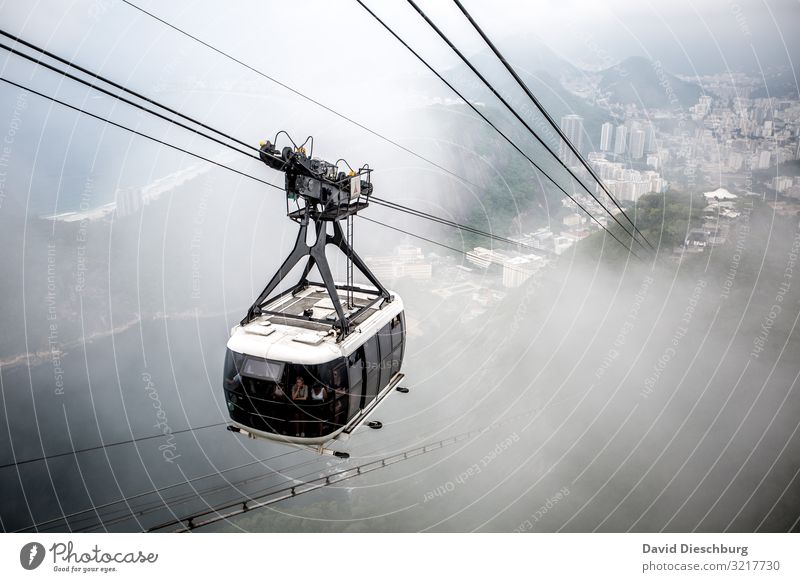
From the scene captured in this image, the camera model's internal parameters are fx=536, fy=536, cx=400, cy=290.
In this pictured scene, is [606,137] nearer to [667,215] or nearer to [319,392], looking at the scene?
[667,215]

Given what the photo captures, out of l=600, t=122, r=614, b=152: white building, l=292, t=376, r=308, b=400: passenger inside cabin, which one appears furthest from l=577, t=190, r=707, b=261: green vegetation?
l=292, t=376, r=308, b=400: passenger inside cabin

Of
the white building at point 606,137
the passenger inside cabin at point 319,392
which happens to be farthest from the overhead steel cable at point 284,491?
the white building at point 606,137

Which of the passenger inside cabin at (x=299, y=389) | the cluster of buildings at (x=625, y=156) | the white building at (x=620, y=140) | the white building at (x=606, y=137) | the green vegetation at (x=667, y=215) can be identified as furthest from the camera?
the green vegetation at (x=667, y=215)

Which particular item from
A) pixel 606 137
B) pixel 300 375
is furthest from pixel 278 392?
pixel 606 137

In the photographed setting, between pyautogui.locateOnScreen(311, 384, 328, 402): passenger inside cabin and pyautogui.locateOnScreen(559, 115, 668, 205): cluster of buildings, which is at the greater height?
pyautogui.locateOnScreen(559, 115, 668, 205): cluster of buildings

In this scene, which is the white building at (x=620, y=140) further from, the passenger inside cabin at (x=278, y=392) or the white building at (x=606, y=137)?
the passenger inside cabin at (x=278, y=392)

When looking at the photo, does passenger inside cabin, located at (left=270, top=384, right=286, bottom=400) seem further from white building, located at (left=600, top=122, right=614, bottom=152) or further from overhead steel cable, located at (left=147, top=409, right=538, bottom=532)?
white building, located at (left=600, top=122, right=614, bottom=152)
